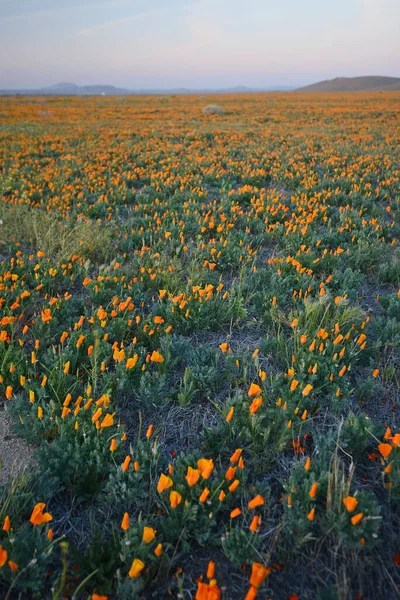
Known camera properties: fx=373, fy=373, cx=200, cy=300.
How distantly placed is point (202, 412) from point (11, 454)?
1316mm

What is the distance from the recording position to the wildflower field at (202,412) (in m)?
1.84

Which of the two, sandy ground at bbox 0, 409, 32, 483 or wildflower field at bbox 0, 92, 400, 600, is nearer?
wildflower field at bbox 0, 92, 400, 600

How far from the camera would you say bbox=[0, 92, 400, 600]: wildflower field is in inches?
72.4

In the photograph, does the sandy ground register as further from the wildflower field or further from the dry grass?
the dry grass

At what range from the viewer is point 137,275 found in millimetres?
4633

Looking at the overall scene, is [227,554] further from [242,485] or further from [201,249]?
[201,249]

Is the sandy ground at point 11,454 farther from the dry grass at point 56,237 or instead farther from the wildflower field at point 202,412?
the dry grass at point 56,237

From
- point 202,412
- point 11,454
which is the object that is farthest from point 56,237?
point 202,412

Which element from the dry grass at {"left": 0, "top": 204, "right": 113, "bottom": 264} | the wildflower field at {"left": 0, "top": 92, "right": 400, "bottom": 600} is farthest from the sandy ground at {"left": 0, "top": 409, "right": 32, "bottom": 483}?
the dry grass at {"left": 0, "top": 204, "right": 113, "bottom": 264}

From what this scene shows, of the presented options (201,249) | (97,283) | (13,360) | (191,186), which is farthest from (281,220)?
(13,360)

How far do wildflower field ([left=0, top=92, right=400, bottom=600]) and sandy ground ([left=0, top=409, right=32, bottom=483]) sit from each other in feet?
0.15

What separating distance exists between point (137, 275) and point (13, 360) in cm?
197

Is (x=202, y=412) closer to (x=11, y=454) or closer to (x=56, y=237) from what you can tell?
(x=11, y=454)

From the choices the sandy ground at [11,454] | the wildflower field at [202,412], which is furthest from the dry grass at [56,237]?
the sandy ground at [11,454]
